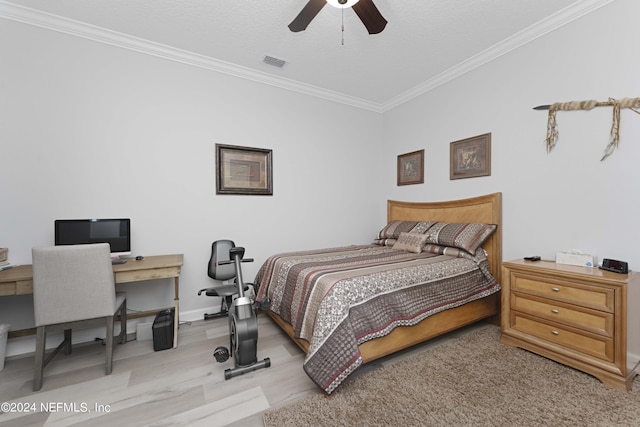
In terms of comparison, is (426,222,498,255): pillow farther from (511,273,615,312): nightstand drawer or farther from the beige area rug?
the beige area rug

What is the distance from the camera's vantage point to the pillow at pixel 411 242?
2.98 m

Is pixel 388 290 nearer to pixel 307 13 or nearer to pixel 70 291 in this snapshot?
pixel 307 13

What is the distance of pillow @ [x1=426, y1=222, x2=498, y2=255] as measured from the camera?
8.55 feet

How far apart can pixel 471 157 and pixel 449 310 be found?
5.96 ft

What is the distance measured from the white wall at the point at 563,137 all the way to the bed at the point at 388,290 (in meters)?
0.32

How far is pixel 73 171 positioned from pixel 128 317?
1.50 metres

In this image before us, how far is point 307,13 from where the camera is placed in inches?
72.0

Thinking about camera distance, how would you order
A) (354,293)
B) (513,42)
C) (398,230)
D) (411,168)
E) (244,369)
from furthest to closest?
(411,168) < (398,230) < (513,42) < (244,369) < (354,293)

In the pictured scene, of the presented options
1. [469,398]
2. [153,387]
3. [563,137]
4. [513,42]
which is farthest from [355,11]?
[153,387]

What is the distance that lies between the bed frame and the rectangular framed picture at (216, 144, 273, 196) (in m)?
1.51

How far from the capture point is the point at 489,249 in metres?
2.81

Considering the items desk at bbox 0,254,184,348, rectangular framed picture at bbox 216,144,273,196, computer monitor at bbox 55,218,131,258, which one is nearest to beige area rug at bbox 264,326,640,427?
desk at bbox 0,254,184,348

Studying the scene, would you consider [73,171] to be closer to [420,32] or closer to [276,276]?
[276,276]

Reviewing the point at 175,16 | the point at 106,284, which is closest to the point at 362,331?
the point at 106,284
